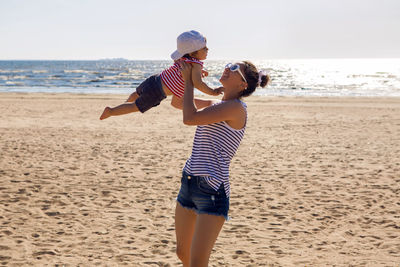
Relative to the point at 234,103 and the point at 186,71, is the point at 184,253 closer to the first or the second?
the point at 234,103

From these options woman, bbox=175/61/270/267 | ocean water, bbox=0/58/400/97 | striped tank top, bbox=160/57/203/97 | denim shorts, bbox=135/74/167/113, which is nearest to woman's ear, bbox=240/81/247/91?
woman, bbox=175/61/270/267

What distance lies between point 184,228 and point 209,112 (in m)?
0.90

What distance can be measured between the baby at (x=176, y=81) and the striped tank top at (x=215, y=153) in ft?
1.06

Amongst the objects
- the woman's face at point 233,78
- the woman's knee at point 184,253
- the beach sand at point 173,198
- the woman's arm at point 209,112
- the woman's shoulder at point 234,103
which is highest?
the woman's face at point 233,78

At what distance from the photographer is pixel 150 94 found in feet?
10.9

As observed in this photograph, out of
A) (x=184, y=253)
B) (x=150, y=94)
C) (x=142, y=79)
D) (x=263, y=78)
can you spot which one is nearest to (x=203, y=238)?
(x=184, y=253)

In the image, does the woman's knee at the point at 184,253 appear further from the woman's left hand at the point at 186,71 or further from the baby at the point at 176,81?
the woman's left hand at the point at 186,71

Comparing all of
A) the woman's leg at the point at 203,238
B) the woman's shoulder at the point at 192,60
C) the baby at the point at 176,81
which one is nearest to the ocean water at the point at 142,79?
the baby at the point at 176,81

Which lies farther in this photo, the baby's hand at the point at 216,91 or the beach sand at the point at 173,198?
the beach sand at the point at 173,198

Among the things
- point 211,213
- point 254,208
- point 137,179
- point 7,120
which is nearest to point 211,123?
point 211,213

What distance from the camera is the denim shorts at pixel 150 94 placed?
329 cm

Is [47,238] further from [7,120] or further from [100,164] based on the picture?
[7,120]

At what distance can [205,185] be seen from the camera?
275 centimetres

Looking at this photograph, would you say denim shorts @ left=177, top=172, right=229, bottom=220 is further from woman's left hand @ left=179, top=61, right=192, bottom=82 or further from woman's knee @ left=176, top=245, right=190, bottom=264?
woman's left hand @ left=179, top=61, right=192, bottom=82
